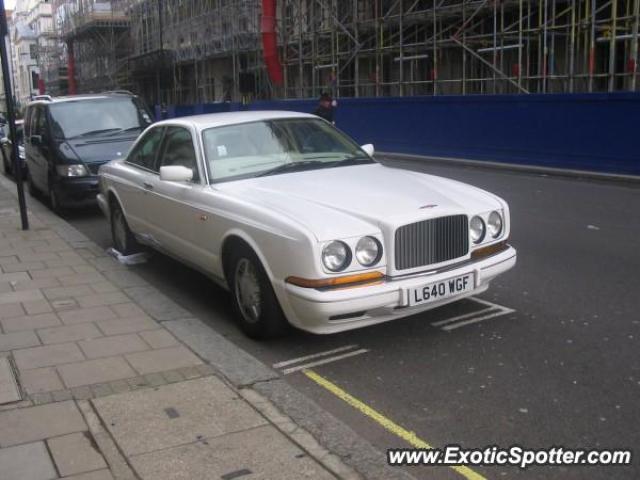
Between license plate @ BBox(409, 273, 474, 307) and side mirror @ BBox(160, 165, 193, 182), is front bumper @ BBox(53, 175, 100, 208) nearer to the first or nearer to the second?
side mirror @ BBox(160, 165, 193, 182)

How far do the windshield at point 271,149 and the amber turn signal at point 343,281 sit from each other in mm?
1474

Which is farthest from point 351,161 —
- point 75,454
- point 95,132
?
point 95,132

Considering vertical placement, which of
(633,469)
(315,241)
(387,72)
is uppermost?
(387,72)

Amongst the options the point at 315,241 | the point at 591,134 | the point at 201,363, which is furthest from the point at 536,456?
the point at 591,134

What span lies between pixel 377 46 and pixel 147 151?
18645 millimetres

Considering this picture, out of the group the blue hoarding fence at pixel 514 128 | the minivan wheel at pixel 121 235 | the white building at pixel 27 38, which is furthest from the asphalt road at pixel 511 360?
the white building at pixel 27 38

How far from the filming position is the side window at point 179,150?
6170mm

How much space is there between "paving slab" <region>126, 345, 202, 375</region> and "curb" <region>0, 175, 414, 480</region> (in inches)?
3.4

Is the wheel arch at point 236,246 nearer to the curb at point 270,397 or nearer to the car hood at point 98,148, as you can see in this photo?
the curb at point 270,397

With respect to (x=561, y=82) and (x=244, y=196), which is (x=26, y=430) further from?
(x=561, y=82)

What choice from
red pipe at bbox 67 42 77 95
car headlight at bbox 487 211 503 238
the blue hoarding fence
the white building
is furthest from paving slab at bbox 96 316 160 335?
the white building

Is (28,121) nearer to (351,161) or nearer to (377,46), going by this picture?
(351,161)

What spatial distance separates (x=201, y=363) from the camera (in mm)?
4723

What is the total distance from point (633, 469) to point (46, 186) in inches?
404
